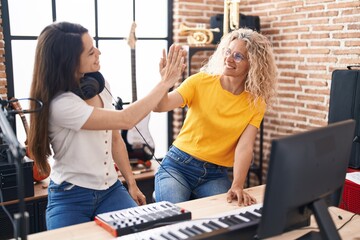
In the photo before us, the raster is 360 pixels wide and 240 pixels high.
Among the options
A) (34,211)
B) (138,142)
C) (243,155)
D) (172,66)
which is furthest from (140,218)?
(138,142)

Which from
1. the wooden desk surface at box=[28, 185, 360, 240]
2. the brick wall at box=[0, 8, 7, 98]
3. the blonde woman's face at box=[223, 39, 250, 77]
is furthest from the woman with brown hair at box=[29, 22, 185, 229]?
the brick wall at box=[0, 8, 7, 98]

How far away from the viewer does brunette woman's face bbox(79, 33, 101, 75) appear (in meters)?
1.81

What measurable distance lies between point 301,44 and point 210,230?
102 inches

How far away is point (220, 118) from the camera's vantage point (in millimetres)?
2305

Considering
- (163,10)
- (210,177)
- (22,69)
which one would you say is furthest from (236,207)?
(163,10)

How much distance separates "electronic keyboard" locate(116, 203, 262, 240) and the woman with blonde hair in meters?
0.70

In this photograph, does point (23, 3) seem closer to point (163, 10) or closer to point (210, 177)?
point (163, 10)

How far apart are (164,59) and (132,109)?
285mm

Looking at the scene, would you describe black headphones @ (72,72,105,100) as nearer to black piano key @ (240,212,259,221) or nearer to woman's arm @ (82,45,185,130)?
woman's arm @ (82,45,185,130)

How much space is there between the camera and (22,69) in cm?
336

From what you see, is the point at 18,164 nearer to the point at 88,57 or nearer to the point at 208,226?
the point at 208,226

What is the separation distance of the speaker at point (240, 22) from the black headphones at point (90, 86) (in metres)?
2.09

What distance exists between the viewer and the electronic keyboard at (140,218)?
4.79 ft

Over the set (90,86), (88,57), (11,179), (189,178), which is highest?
(88,57)
